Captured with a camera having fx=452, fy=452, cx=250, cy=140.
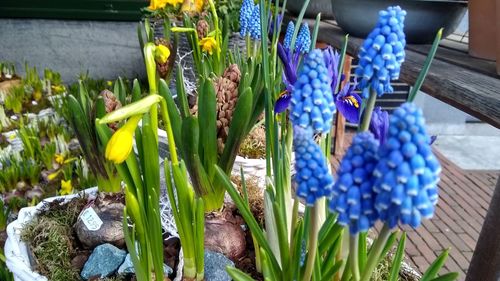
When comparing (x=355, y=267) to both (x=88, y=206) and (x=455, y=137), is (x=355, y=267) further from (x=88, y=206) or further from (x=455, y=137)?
(x=455, y=137)

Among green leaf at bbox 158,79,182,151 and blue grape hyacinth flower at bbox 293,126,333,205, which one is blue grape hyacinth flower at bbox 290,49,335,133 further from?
green leaf at bbox 158,79,182,151

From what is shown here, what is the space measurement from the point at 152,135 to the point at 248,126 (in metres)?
0.24

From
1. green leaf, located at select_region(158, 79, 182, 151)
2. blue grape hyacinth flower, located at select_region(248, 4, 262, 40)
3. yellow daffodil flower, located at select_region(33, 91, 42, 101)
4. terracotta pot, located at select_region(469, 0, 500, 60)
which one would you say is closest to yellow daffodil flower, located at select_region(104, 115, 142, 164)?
green leaf, located at select_region(158, 79, 182, 151)

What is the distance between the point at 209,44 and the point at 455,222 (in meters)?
1.63

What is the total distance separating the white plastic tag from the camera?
2.94 feet

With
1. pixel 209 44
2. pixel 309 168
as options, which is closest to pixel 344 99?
pixel 309 168

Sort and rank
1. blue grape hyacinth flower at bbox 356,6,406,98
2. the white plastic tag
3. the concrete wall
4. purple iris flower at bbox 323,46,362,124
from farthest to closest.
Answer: the concrete wall
the white plastic tag
purple iris flower at bbox 323,46,362,124
blue grape hyacinth flower at bbox 356,6,406,98

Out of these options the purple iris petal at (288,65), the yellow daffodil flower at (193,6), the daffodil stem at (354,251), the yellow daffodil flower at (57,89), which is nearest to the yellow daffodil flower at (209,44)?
the yellow daffodil flower at (193,6)

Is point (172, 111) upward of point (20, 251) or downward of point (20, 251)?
upward

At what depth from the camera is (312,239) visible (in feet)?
1.68

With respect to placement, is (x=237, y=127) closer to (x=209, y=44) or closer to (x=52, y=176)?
(x=209, y=44)

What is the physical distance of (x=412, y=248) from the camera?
80.4 inches

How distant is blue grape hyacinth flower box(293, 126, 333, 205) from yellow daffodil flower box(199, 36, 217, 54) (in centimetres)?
102

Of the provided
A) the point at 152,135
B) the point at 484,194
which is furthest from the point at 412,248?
the point at 152,135
